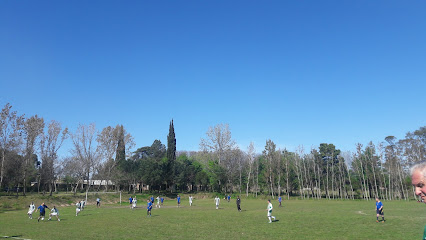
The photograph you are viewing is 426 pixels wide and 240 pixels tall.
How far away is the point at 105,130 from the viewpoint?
69438 mm

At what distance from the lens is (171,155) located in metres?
85.4

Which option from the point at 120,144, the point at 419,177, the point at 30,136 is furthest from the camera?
the point at 120,144

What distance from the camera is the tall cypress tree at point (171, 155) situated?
2929 inches

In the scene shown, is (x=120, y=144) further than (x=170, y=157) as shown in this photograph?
No

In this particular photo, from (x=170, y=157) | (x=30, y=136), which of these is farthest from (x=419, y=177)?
(x=170, y=157)

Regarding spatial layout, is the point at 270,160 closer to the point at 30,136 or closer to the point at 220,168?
the point at 220,168

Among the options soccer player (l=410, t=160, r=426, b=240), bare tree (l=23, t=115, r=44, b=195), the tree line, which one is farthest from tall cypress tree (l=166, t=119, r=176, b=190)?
soccer player (l=410, t=160, r=426, b=240)

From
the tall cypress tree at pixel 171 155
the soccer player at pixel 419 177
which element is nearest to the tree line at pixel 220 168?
the tall cypress tree at pixel 171 155

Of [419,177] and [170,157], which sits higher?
[170,157]

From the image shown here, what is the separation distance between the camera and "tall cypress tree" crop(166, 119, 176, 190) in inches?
2929

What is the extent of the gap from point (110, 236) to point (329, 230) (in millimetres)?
13917

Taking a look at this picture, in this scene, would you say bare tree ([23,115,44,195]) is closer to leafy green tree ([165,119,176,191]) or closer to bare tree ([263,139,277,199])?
leafy green tree ([165,119,176,191])

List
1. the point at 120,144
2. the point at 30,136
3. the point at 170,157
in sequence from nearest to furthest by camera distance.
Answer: the point at 30,136
the point at 120,144
the point at 170,157

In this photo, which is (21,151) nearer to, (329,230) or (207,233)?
(207,233)
